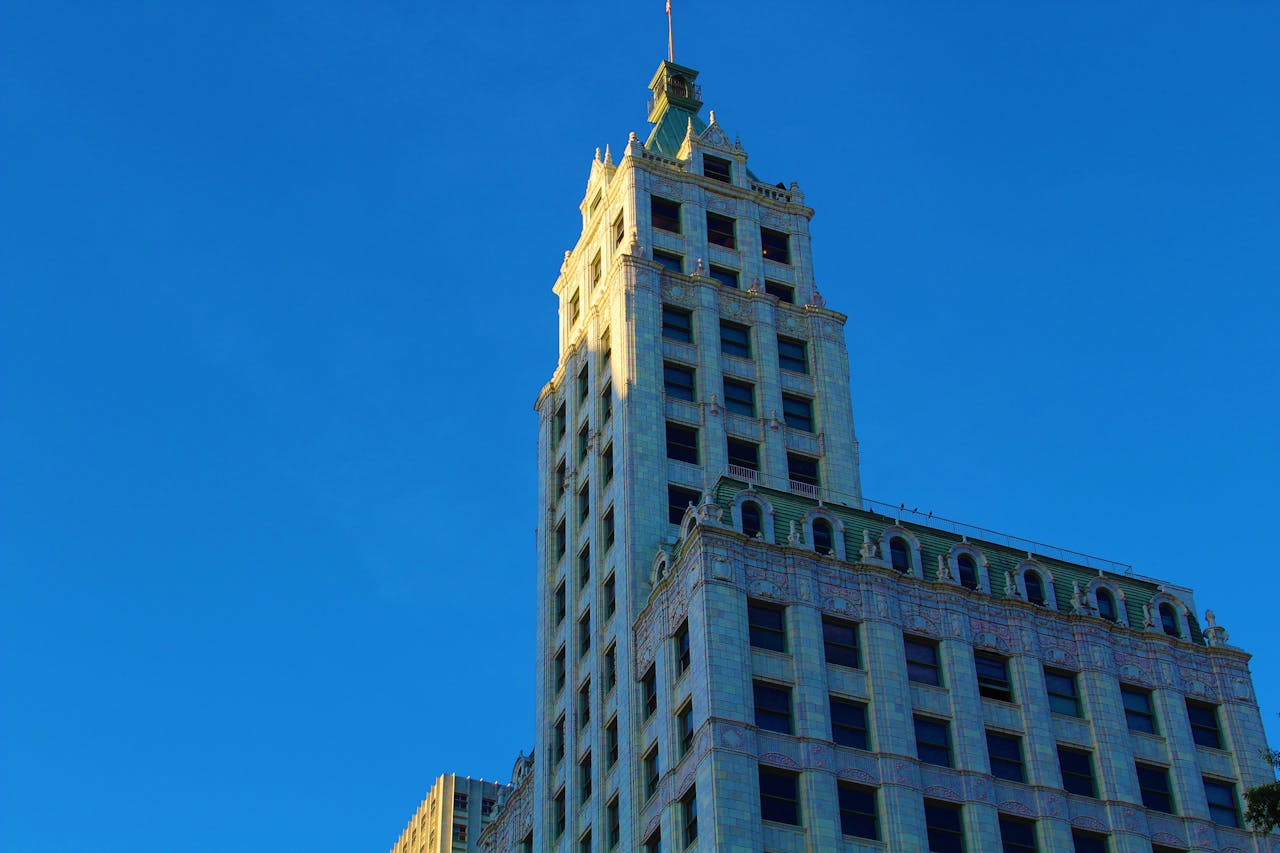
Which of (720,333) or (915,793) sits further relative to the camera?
(720,333)

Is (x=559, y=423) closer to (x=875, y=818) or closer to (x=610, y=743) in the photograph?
(x=610, y=743)

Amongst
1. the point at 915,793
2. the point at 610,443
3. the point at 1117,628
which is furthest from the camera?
the point at 610,443

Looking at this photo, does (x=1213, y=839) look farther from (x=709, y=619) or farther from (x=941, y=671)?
(x=709, y=619)

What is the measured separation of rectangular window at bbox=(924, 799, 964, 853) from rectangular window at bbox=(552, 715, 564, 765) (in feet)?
70.4

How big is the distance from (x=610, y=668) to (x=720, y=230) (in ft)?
110

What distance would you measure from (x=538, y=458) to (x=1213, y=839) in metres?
43.7

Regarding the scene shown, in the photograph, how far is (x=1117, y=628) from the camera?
282ft

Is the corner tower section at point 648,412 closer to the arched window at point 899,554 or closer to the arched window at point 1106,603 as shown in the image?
the arched window at point 899,554

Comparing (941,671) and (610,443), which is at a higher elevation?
(610,443)

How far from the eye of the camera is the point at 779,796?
7231 centimetres

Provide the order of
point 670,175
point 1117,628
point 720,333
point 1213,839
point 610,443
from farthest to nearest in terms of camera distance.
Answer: point 670,175
point 720,333
point 610,443
point 1117,628
point 1213,839

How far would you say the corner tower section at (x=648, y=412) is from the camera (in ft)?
279

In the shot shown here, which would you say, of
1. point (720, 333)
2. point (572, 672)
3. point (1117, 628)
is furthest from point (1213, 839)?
point (720, 333)

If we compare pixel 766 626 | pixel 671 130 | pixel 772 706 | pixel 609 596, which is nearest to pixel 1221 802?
pixel 772 706
